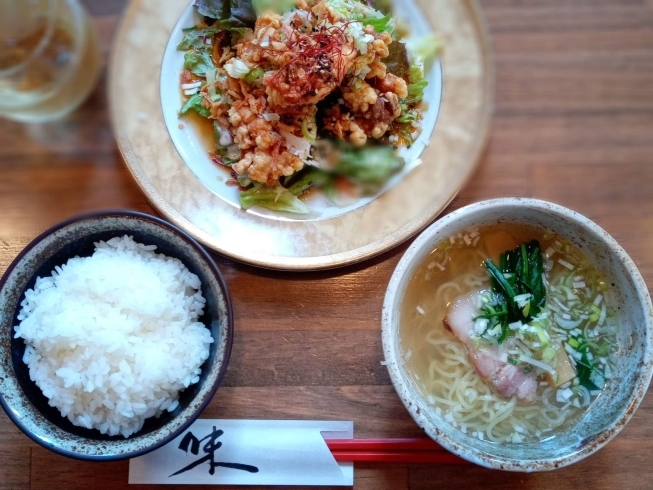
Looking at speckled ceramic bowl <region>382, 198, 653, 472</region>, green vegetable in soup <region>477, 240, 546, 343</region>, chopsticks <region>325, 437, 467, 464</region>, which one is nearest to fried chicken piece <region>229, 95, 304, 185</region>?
speckled ceramic bowl <region>382, 198, 653, 472</region>

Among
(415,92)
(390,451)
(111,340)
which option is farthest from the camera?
(415,92)

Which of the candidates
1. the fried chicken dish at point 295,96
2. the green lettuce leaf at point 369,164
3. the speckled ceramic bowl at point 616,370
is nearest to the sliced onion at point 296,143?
the fried chicken dish at point 295,96

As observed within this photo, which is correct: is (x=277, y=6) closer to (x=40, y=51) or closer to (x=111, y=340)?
(x=40, y=51)

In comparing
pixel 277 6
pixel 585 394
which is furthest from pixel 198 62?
pixel 585 394

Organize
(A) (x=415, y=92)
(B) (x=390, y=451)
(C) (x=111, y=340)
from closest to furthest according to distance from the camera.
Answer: (C) (x=111, y=340)
(B) (x=390, y=451)
(A) (x=415, y=92)

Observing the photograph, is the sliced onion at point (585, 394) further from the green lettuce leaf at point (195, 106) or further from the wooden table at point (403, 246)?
the green lettuce leaf at point (195, 106)

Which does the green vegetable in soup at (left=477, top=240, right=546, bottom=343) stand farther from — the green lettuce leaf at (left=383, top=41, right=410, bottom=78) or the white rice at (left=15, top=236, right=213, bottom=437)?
the white rice at (left=15, top=236, right=213, bottom=437)
